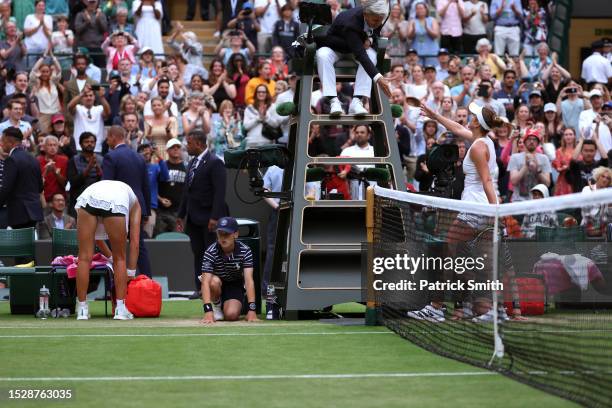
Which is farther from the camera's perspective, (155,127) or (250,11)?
(250,11)

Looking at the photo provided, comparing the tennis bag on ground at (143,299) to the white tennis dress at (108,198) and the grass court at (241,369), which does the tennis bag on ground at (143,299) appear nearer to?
the white tennis dress at (108,198)

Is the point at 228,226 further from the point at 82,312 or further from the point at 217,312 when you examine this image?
the point at 82,312

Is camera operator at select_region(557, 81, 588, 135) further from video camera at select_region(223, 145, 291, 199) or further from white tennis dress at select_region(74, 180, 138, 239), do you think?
white tennis dress at select_region(74, 180, 138, 239)

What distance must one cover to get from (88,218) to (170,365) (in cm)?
456

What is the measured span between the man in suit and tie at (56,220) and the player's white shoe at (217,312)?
6.57 metres

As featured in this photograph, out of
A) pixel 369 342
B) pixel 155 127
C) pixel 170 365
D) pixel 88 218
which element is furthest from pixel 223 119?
pixel 170 365

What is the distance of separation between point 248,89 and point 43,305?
9.55 meters

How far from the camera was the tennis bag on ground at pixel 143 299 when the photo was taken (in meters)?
14.4

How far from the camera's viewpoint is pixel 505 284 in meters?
11.5

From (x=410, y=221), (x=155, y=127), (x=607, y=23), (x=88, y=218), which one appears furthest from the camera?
(x=607, y=23)

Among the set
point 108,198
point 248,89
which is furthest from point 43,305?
point 248,89

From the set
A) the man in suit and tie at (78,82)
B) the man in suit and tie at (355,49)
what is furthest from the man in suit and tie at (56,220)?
the man in suit and tie at (355,49)

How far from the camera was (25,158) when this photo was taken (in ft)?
58.4

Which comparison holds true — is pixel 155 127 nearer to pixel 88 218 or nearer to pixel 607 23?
pixel 88 218
